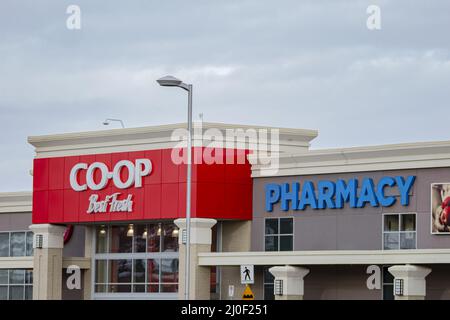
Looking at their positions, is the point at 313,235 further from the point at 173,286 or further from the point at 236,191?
the point at 173,286

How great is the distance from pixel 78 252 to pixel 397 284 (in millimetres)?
20111

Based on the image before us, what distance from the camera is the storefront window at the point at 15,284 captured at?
5712cm

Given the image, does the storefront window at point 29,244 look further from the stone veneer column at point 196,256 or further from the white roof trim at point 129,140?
the stone veneer column at point 196,256

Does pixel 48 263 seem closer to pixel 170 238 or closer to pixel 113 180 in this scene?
pixel 113 180

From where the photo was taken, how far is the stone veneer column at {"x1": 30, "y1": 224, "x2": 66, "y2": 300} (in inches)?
2048

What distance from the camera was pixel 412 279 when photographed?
3994cm

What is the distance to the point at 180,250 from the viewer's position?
47.1 metres

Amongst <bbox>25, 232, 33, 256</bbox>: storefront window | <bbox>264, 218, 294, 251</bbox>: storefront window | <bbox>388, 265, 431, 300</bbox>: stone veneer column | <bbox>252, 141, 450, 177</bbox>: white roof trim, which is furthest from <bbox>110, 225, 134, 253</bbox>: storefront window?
<bbox>388, 265, 431, 300</bbox>: stone veneer column

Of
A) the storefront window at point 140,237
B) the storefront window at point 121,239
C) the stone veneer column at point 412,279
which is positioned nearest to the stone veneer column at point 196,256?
the storefront window at point 140,237

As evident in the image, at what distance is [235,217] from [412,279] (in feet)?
32.6

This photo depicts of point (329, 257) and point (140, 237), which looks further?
point (140, 237)

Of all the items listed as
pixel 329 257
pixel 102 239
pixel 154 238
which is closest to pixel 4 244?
pixel 102 239

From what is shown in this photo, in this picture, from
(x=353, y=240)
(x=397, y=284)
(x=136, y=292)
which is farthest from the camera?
(x=136, y=292)
